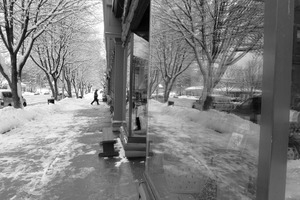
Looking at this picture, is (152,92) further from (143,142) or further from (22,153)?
(22,153)

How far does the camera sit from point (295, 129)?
985 mm

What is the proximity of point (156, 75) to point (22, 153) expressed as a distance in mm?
4888

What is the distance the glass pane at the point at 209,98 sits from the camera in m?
1.19

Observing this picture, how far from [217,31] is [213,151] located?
0.71 metres

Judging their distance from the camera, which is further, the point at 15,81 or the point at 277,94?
the point at 15,81

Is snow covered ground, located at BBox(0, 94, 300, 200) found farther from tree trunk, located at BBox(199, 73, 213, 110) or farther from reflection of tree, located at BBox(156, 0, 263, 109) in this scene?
reflection of tree, located at BBox(156, 0, 263, 109)

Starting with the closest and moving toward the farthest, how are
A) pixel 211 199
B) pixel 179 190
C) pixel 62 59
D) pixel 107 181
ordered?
pixel 211 199 < pixel 179 190 < pixel 107 181 < pixel 62 59

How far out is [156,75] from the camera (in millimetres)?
3061

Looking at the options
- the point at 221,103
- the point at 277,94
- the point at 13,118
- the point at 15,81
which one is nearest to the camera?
the point at 277,94

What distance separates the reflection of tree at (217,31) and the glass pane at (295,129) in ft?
0.55

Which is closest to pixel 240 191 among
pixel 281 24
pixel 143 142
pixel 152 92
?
pixel 281 24

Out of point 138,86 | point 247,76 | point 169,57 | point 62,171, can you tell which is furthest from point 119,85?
point 247,76

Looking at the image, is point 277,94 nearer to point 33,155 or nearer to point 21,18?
point 33,155

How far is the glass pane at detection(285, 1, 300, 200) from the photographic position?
3.09 ft
